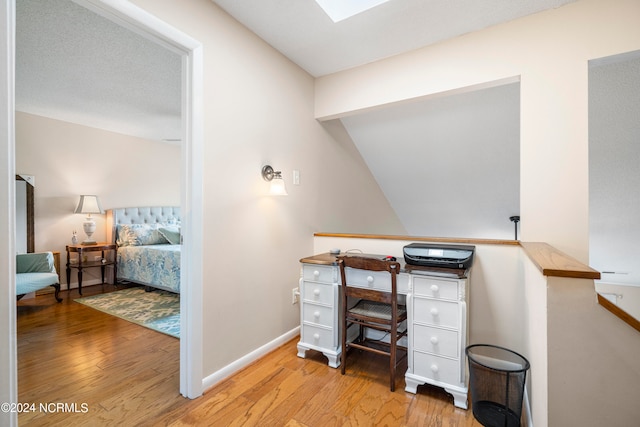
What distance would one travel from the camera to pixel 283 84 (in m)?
2.43

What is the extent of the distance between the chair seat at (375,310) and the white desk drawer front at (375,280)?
159mm

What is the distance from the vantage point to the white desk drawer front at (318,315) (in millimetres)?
2090

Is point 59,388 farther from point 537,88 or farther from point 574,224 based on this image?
point 537,88

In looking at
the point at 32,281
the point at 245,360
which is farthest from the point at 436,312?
the point at 32,281

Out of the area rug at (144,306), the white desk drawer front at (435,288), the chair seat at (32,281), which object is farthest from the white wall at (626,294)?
the chair seat at (32,281)

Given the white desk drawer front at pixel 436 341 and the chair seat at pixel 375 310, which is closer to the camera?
the white desk drawer front at pixel 436 341

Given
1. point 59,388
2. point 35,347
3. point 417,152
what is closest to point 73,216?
point 35,347

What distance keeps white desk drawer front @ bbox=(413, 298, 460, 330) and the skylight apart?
6.20 ft

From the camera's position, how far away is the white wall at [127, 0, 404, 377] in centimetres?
181

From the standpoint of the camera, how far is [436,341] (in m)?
1.72

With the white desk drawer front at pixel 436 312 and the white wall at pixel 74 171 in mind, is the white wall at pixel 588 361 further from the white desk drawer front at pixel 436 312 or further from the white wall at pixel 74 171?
the white wall at pixel 74 171

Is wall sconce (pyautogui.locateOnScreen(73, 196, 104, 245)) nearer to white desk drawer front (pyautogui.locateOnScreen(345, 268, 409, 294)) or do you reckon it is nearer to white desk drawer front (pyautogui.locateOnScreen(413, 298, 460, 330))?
white desk drawer front (pyautogui.locateOnScreen(345, 268, 409, 294))

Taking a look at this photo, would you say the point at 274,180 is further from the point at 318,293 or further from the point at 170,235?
the point at 170,235

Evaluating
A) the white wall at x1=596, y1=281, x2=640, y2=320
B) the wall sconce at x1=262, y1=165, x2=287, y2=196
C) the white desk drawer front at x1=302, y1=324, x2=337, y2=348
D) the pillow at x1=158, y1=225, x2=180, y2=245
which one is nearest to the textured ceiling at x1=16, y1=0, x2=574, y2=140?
the wall sconce at x1=262, y1=165, x2=287, y2=196
